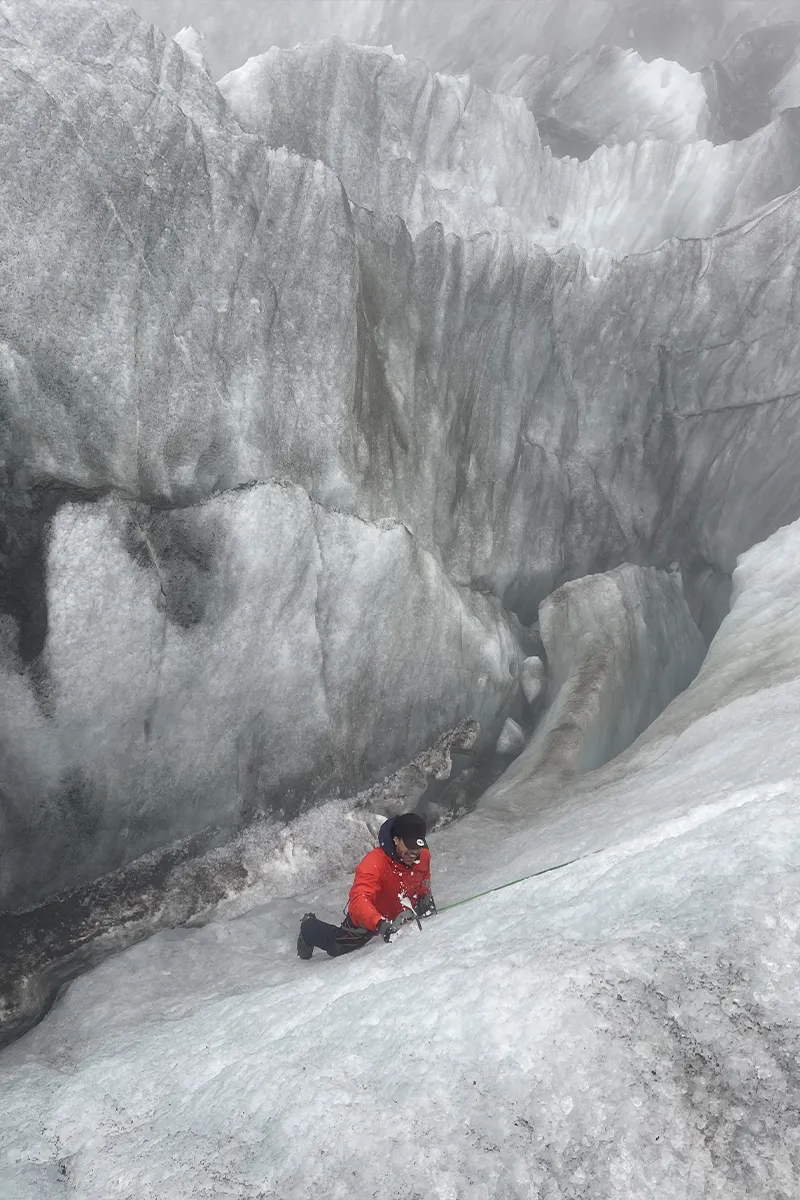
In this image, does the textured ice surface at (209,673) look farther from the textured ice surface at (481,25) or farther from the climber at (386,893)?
the textured ice surface at (481,25)

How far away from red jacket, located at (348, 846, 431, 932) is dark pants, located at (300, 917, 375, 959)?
72 millimetres

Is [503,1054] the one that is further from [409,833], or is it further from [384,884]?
[384,884]

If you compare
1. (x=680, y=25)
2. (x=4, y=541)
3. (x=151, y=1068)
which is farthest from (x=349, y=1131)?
(x=680, y=25)

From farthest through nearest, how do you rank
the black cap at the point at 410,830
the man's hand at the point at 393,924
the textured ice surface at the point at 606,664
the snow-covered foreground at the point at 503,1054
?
the textured ice surface at the point at 606,664, the black cap at the point at 410,830, the man's hand at the point at 393,924, the snow-covered foreground at the point at 503,1054

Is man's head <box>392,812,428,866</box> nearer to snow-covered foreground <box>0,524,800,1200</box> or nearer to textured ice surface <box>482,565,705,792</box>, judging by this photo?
snow-covered foreground <box>0,524,800,1200</box>

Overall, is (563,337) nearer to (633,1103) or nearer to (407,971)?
(407,971)

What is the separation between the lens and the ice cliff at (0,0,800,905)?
751 cm

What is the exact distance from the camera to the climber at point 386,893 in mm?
6152

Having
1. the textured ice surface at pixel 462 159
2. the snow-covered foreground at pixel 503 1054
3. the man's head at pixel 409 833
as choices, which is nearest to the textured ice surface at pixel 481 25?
the textured ice surface at pixel 462 159

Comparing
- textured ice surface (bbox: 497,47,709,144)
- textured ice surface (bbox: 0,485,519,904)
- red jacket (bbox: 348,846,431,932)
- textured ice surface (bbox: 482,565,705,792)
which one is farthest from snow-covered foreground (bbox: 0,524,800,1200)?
textured ice surface (bbox: 497,47,709,144)

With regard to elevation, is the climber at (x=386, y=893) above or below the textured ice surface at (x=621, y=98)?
below

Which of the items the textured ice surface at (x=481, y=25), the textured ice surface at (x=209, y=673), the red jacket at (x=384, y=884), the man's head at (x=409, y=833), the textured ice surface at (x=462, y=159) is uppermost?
the textured ice surface at (x=481, y=25)

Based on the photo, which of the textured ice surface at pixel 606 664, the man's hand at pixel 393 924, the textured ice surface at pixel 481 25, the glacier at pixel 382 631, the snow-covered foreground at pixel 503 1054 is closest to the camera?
the snow-covered foreground at pixel 503 1054

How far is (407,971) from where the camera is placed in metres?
5.07
